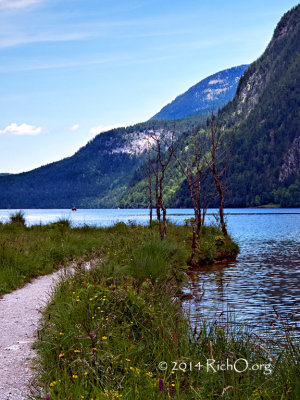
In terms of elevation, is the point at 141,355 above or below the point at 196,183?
below

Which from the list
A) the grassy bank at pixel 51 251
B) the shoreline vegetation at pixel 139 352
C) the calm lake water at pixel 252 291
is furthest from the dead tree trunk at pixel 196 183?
the shoreline vegetation at pixel 139 352

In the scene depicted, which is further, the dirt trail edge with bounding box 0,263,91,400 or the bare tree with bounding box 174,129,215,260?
the bare tree with bounding box 174,129,215,260

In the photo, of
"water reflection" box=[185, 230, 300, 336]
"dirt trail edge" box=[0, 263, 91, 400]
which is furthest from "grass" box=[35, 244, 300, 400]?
"water reflection" box=[185, 230, 300, 336]

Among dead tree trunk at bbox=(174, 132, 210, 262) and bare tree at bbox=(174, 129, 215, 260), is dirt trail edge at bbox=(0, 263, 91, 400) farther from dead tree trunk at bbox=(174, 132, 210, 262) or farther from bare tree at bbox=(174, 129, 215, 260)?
dead tree trunk at bbox=(174, 132, 210, 262)

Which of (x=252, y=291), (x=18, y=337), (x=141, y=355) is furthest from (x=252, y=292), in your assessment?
(x=141, y=355)

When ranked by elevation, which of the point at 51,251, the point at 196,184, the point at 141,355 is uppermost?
the point at 196,184

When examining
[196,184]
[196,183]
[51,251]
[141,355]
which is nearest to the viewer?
[141,355]

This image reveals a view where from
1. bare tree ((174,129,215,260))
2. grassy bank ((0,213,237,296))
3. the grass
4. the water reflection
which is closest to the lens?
the grass

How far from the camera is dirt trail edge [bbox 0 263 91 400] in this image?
5.60 meters

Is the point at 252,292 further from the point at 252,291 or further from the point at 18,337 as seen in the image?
the point at 18,337

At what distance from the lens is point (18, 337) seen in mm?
7699

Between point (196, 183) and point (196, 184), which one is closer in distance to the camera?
point (196, 183)

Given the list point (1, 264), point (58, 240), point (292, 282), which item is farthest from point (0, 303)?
point (292, 282)

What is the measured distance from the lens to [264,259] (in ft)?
97.9
